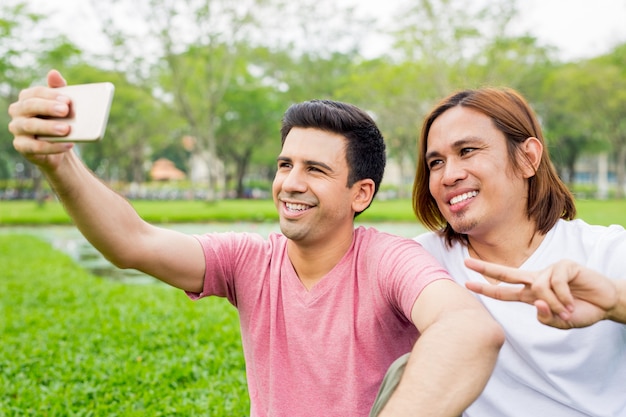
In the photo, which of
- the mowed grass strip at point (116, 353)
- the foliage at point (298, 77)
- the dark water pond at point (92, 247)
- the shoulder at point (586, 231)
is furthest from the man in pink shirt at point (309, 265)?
the foliage at point (298, 77)

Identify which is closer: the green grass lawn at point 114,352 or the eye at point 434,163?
the eye at point 434,163

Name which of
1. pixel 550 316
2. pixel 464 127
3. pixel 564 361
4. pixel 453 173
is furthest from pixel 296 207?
pixel 564 361

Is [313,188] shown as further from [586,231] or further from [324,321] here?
[586,231]

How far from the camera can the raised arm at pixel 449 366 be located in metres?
1.45

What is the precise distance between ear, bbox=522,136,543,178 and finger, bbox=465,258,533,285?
0.89 metres

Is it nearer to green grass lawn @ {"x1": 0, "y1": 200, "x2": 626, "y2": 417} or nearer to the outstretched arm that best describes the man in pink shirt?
the outstretched arm

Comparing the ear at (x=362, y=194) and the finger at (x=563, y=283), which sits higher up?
the ear at (x=362, y=194)

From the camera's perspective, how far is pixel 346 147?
212cm

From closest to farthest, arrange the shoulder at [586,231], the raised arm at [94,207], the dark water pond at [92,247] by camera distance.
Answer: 1. the raised arm at [94,207]
2. the shoulder at [586,231]
3. the dark water pond at [92,247]

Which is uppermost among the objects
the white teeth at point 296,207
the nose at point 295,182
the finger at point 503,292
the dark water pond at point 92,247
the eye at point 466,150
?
the eye at point 466,150

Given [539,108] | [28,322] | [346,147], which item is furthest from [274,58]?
[346,147]

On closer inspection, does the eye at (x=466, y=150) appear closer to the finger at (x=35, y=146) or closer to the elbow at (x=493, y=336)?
the elbow at (x=493, y=336)

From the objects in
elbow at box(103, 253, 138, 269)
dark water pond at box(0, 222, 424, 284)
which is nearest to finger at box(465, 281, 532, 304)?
elbow at box(103, 253, 138, 269)

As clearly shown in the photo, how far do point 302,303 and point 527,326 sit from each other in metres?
0.74
